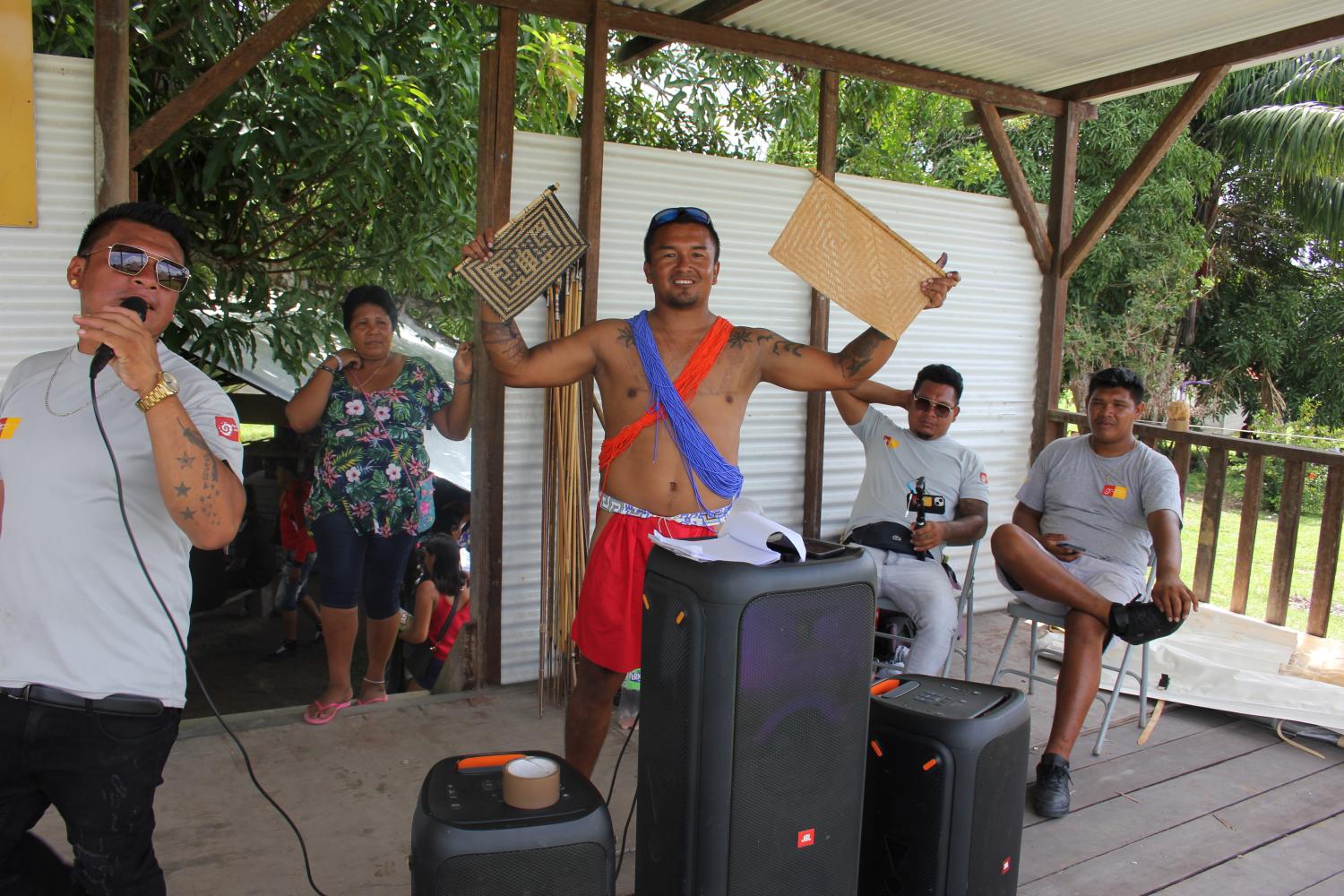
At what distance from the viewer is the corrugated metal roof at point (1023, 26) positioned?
3773mm

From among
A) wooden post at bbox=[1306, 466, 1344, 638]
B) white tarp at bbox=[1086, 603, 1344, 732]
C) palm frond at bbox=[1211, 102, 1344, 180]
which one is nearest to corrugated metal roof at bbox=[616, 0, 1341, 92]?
wooden post at bbox=[1306, 466, 1344, 638]


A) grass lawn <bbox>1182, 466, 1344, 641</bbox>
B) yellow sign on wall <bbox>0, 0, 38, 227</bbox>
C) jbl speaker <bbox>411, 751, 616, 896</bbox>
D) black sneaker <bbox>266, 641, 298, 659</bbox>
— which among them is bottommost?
grass lawn <bbox>1182, 466, 1344, 641</bbox>

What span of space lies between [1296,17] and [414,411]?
3.78 m

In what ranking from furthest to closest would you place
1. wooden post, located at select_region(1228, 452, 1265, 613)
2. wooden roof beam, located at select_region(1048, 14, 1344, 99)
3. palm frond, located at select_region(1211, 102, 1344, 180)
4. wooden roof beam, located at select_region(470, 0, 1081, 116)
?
palm frond, located at select_region(1211, 102, 1344, 180) → wooden post, located at select_region(1228, 452, 1265, 613) → wooden roof beam, located at select_region(1048, 14, 1344, 99) → wooden roof beam, located at select_region(470, 0, 1081, 116)

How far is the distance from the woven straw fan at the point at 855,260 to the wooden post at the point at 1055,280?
2.87 meters

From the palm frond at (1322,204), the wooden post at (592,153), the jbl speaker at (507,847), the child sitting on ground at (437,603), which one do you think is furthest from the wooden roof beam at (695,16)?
the palm frond at (1322,204)

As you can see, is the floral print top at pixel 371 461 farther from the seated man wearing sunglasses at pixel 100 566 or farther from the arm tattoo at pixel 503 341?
the seated man wearing sunglasses at pixel 100 566

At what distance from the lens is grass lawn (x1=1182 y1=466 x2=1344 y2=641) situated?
7.31 m

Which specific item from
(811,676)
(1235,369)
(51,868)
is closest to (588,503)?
(811,676)

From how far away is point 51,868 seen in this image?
1714 millimetres

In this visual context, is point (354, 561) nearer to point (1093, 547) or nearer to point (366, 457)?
point (366, 457)

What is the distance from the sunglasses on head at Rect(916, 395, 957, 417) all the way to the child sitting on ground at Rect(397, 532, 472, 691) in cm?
212

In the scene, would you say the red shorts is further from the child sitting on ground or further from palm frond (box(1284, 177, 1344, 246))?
palm frond (box(1284, 177, 1344, 246))

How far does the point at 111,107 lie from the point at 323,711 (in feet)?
6.73
